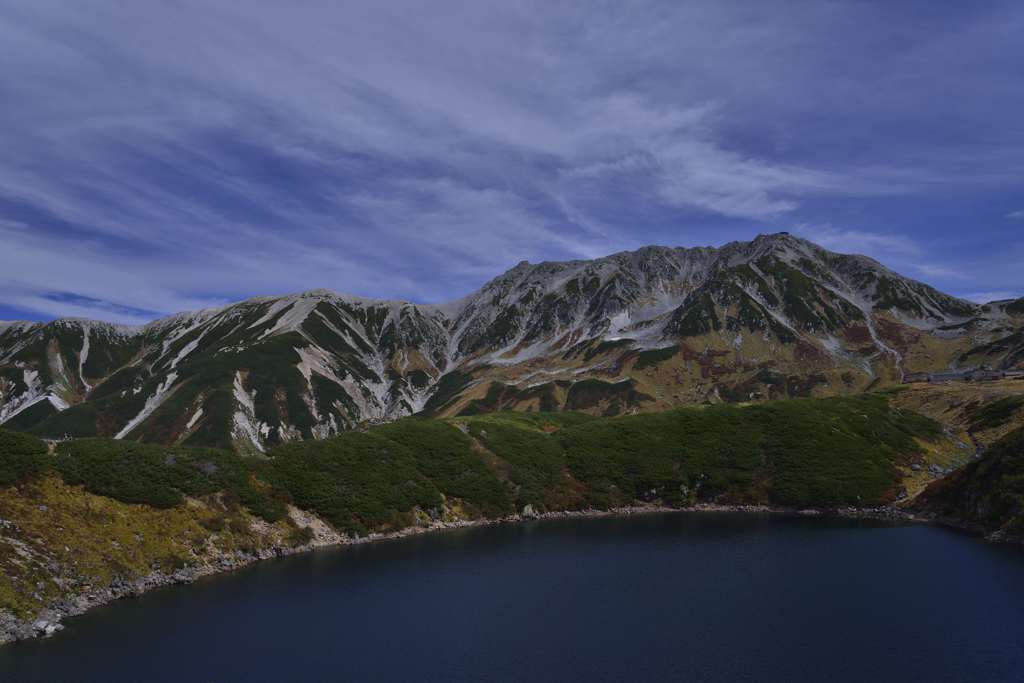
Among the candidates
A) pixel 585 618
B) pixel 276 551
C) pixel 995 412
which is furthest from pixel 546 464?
pixel 995 412

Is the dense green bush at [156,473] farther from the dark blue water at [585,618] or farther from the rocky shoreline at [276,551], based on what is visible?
the dark blue water at [585,618]

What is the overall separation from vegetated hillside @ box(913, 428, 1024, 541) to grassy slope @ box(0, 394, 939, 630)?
12.0 m

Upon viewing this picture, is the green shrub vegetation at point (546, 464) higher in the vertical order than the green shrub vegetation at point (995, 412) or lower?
lower

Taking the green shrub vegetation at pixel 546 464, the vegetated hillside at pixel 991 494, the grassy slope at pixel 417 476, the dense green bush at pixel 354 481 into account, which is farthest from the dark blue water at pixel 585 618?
the green shrub vegetation at pixel 546 464

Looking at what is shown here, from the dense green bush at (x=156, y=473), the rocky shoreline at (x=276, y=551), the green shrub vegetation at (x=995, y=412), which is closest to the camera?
the rocky shoreline at (x=276, y=551)

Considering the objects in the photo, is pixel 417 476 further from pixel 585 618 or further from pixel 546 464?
pixel 585 618

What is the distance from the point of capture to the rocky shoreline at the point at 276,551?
5750 centimetres

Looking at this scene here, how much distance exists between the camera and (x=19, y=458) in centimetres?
7744

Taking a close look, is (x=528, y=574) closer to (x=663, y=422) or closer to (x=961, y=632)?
(x=961, y=632)

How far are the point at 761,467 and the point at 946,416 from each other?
49722 mm

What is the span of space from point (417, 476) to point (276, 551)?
30.3 m

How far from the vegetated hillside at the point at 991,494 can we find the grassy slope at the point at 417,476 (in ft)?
39.5

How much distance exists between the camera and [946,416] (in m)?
143

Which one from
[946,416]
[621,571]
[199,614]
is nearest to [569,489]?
[621,571]
